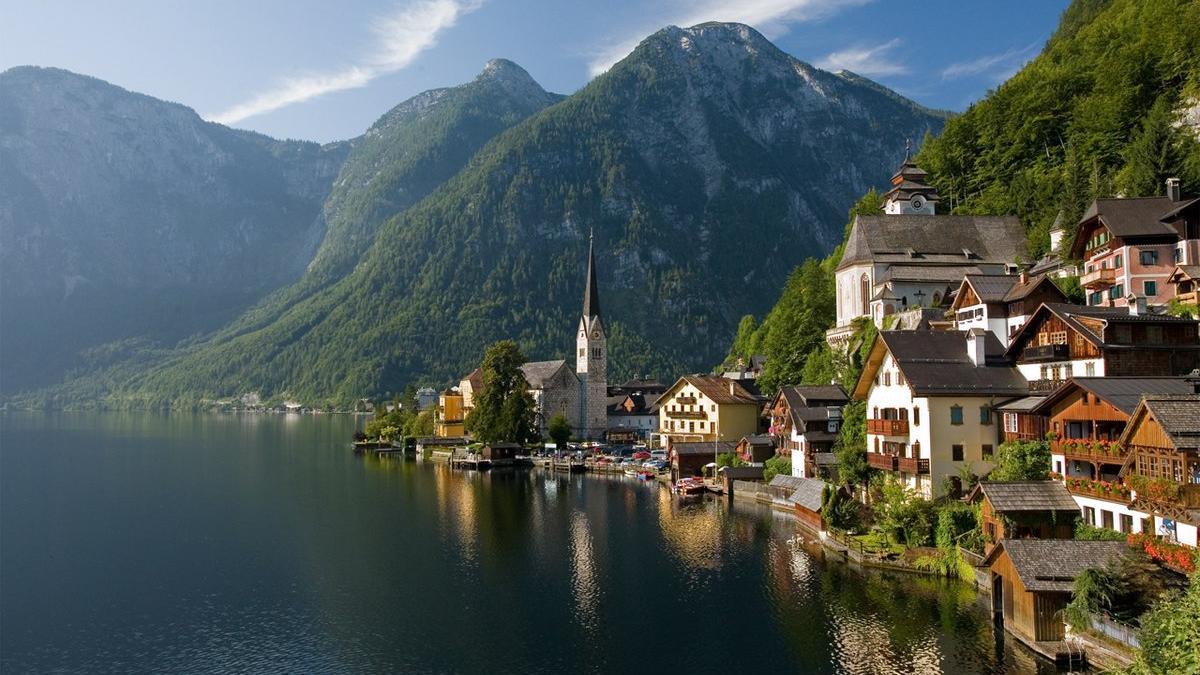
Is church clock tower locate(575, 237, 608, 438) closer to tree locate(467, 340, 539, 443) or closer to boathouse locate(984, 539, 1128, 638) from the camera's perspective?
tree locate(467, 340, 539, 443)

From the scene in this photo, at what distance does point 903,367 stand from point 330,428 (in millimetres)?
167818

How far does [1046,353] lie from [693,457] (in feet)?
150

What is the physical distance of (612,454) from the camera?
111 metres

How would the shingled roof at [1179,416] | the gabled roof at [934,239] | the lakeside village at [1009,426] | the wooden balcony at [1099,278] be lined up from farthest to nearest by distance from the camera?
the gabled roof at [934,239] < the wooden balcony at [1099,278] < the lakeside village at [1009,426] < the shingled roof at [1179,416]

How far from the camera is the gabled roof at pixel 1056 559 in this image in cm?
3153

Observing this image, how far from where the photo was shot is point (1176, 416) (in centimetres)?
3095

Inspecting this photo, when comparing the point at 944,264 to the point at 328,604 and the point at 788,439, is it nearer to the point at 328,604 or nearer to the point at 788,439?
the point at 788,439

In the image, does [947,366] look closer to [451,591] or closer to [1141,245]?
[1141,245]

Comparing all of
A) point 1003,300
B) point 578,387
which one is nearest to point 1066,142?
Result: point 1003,300

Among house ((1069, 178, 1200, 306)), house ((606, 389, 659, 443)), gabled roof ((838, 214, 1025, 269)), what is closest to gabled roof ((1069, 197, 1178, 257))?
house ((1069, 178, 1200, 306))

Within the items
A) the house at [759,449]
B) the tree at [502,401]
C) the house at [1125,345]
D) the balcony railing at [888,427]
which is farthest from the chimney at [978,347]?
the tree at [502,401]

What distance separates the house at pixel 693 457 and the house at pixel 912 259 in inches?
648

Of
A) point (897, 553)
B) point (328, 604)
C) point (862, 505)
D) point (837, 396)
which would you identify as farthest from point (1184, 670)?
point (837, 396)

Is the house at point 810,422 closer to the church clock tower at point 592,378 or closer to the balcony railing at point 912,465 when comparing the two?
the balcony railing at point 912,465
